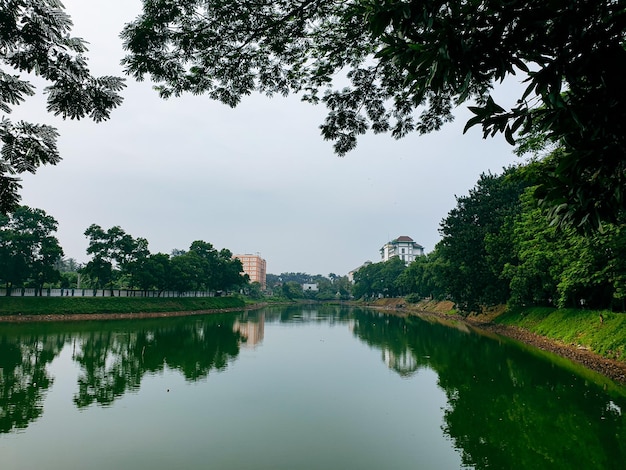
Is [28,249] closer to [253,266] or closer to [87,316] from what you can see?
[87,316]

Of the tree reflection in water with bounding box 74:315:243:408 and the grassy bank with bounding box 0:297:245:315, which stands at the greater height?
the grassy bank with bounding box 0:297:245:315

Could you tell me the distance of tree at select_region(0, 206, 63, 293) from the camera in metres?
37.8

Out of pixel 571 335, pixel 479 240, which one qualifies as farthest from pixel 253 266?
pixel 571 335

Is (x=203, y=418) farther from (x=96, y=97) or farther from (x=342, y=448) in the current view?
(x=96, y=97)

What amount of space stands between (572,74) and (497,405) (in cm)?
1192

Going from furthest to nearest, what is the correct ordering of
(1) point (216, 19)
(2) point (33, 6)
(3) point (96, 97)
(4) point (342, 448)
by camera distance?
(4) point (342, 448) < (1) point (216, 19) < (3) point (96, 97) < (2) point (33, 6)

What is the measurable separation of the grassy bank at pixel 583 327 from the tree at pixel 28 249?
43.5 meters

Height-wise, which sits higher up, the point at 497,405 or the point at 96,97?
the point at 96,97

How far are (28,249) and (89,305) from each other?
8.02 metres

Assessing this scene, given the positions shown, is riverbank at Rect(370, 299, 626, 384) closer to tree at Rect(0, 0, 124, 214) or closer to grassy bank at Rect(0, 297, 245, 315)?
tree at Rect(0, 0, 124, 214)

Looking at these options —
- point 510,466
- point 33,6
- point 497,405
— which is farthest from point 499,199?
point 33,6

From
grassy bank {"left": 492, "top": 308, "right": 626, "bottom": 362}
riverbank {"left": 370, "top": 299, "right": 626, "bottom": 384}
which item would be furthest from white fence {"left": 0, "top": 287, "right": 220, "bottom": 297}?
grassy bank {"left": 492, "top": 308, "right": 626, "bottom": 362}

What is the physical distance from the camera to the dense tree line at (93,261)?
38188mm

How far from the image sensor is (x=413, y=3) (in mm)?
3350
